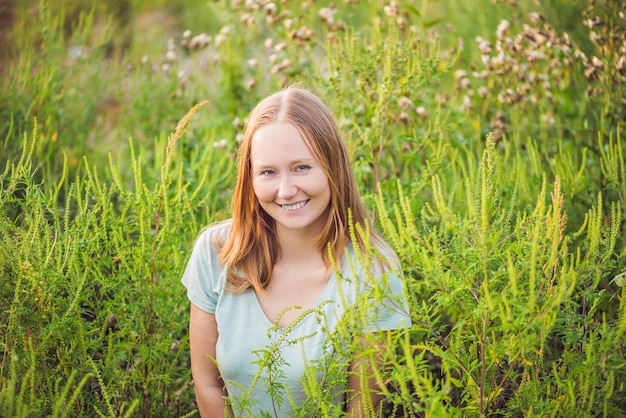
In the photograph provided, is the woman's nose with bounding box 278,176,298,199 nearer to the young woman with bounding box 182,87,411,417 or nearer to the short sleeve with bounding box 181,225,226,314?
the young woman with bounding box 182,87,411,417

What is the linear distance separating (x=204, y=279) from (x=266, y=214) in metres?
0.29

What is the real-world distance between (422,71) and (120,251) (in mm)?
1341

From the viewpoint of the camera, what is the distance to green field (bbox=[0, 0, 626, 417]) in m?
1.43

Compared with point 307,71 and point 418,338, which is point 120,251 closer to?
point 418,338

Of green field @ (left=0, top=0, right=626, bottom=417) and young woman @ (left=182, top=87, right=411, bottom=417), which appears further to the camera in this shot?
young woman @ (left=182, top=87, right=411, bottom=417)

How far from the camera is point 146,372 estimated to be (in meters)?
2.13

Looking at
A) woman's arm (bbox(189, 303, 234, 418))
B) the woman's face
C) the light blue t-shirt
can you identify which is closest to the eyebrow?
the woman's face

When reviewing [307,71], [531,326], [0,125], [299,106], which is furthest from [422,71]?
[0,125]

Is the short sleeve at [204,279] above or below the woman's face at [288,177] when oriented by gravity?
below

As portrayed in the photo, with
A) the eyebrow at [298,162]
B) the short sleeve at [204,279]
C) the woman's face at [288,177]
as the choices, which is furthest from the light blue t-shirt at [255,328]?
the eyebrow at [298,162]

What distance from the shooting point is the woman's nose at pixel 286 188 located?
6.06ft

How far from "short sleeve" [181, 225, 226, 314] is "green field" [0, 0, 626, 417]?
2.2 inches

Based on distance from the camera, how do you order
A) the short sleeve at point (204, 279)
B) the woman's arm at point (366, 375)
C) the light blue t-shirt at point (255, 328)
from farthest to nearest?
1. the short sleeve at point (204, 279)
2. the light blue t-shirt at point (255, 328)
3. the woman's arm at point (366, 375)

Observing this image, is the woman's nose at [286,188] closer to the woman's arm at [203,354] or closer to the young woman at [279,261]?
the young woman at [279,261]
